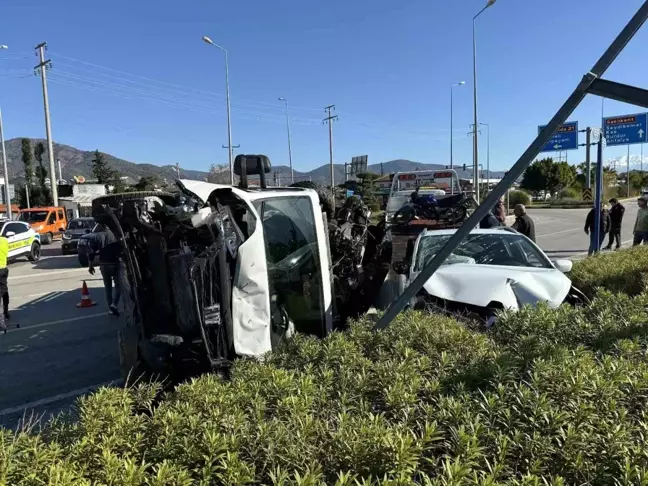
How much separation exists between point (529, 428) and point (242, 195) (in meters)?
2.72

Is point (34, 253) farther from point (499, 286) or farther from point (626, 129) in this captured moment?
point (626, 129)

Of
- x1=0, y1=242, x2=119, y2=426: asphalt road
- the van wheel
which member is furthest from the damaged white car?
the van wheel

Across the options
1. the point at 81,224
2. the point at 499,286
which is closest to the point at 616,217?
the point at 499,286

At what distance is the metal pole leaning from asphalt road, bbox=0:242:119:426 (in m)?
3.81

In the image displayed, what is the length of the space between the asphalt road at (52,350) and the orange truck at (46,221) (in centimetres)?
1667

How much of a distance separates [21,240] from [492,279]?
18507 mm

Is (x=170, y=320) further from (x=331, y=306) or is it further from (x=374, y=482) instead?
(x=374, y=482)

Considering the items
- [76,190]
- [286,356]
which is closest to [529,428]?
[286,356]

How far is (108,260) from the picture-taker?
4320mm

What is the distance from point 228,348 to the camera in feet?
12.2

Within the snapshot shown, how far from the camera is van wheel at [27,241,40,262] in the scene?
18891mm

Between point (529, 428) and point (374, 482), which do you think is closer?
point (374, 482)

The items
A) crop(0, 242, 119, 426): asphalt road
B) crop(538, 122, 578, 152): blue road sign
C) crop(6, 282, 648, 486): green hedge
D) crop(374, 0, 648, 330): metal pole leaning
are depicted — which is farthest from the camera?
crop(538, 122, 578, 152): blue road sign

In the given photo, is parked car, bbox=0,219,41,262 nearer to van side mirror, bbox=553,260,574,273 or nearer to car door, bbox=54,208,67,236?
car door, bbox=54,208,67,236
